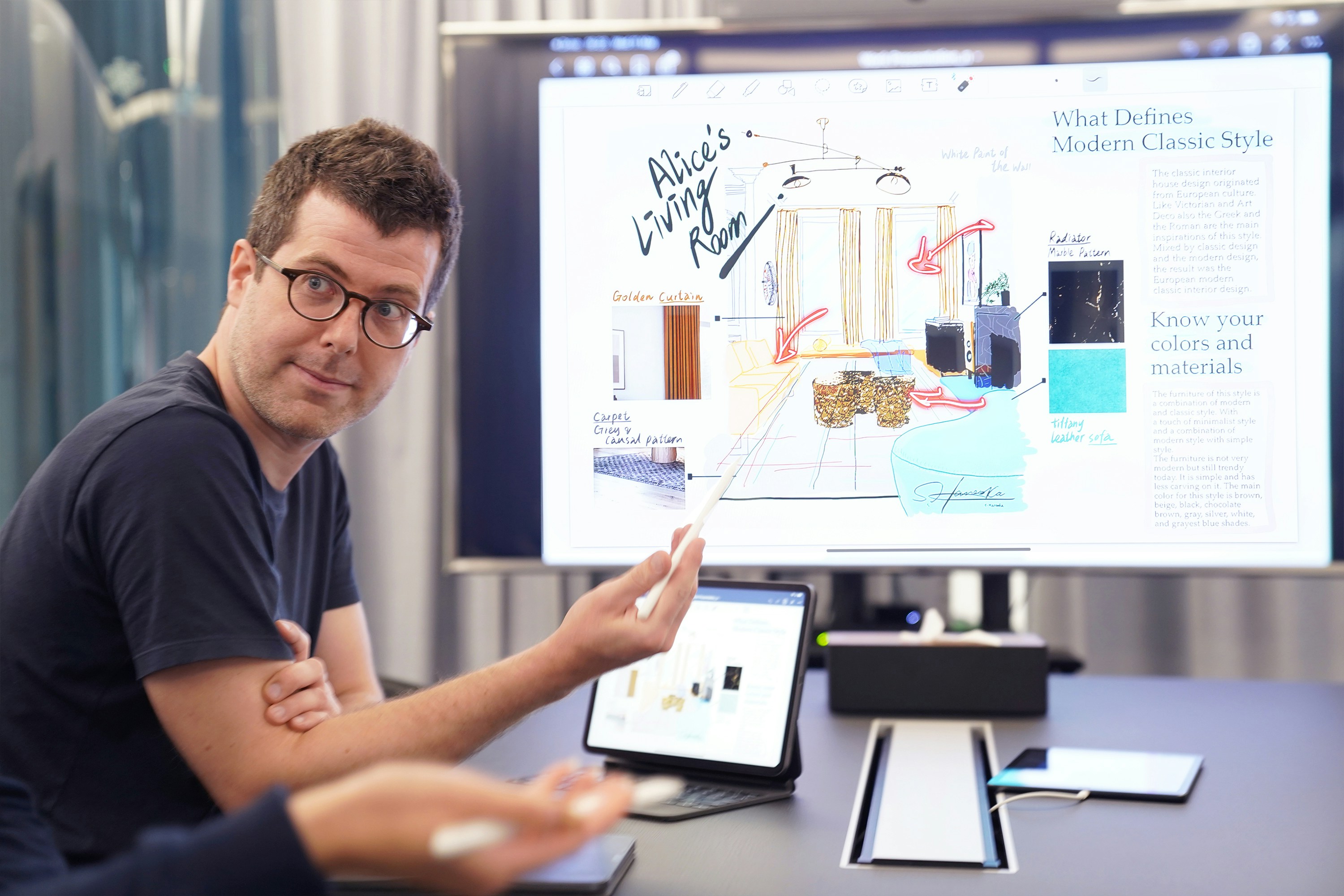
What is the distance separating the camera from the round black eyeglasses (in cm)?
102

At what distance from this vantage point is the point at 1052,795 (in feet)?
3.23

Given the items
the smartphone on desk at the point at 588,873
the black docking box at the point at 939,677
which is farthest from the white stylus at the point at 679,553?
the black docking box at the point at 939,677

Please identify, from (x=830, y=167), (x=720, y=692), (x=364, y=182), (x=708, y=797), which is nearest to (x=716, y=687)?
(x=720, y=692)

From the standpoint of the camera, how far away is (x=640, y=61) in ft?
4.84

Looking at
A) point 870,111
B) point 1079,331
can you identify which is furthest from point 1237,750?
point 870,111

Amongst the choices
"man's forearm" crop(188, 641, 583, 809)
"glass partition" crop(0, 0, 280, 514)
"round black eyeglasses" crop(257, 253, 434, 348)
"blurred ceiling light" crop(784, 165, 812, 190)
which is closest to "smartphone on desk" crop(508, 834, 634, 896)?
"man's forearm" crop(188, 641, 583, 809)

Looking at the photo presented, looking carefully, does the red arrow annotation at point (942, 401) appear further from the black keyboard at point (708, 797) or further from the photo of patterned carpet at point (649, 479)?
the black keyboard at point (708, 797)

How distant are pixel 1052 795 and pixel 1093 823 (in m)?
0.07

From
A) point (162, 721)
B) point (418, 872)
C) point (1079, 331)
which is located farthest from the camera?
point (1079, 331)

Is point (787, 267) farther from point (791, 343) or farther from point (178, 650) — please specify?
point (178, 650)

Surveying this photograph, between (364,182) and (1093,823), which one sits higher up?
(364,182)

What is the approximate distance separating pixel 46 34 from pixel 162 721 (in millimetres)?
1680

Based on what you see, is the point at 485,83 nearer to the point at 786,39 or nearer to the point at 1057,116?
the point at 786,39
